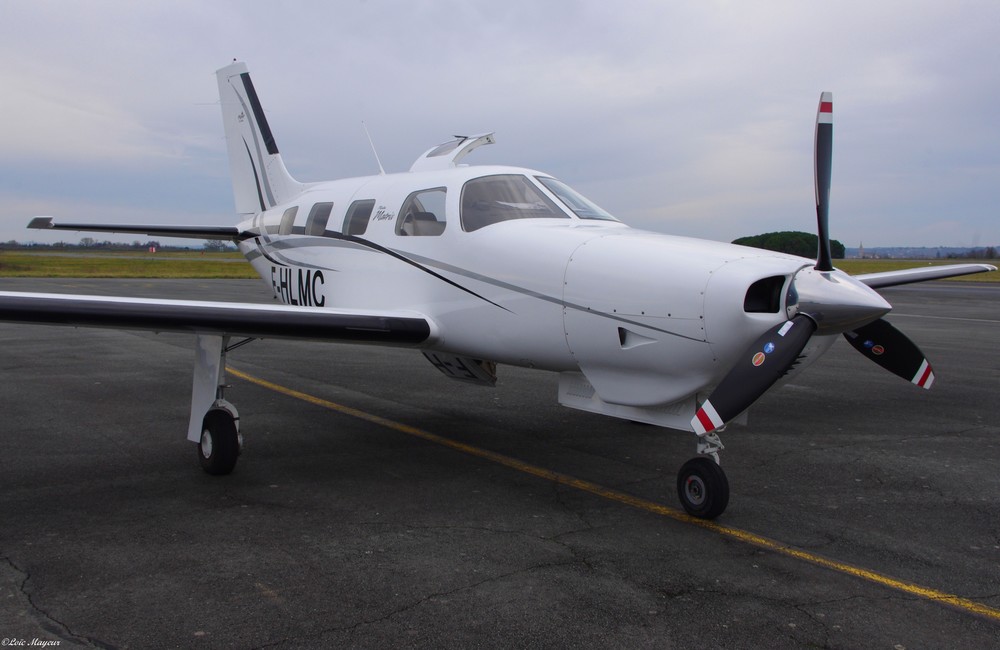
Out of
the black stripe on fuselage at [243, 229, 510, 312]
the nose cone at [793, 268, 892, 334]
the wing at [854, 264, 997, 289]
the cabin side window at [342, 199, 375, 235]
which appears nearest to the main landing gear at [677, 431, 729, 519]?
the nose cone at [793, 268, 892, 334]

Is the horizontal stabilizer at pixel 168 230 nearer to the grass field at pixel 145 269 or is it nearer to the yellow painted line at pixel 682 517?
the yellow painted line at pixel 682 517

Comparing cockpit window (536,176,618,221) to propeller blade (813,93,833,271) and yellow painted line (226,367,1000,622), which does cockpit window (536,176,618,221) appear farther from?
yellow painted line (226,367,1000,622)

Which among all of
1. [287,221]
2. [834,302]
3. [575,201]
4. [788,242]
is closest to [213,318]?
[575,201]

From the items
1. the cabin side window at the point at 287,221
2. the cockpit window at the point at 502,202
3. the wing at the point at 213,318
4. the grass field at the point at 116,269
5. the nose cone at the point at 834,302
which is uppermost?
the cockpit window at the point at 502,202

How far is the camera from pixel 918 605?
12.7 ft

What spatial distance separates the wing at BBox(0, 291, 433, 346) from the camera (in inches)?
215

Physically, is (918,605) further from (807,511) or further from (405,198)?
(405,198)

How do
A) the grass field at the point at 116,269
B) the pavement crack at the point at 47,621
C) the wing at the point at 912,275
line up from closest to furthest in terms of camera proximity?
the pavement crack at the point at 47,621
the wing at the point at 912,275
the grass field at the point at 116,269

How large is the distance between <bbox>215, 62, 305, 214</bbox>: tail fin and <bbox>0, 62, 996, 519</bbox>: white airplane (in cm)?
308

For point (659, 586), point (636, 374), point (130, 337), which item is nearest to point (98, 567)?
point (659, 586)

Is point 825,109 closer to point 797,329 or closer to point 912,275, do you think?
point 797,329

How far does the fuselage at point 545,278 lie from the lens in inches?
189

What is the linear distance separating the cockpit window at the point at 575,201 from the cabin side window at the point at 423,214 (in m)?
0.91

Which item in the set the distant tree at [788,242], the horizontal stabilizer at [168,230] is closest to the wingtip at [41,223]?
the horizontal stabilizer at [168,230]
